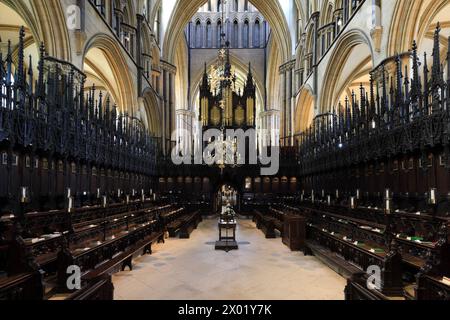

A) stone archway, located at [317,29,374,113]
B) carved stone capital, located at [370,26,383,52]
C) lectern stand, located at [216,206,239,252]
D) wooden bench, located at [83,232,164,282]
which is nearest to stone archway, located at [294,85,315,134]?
stone archway, located at [317,29,374,113]

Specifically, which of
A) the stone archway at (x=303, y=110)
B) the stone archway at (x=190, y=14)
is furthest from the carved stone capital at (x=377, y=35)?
the stone archway at (x=190, y=14)

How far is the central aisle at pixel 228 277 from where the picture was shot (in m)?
5.94

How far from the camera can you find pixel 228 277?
23.5 feet

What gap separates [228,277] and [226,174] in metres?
18.5

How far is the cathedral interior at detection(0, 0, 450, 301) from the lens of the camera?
5.77 metres

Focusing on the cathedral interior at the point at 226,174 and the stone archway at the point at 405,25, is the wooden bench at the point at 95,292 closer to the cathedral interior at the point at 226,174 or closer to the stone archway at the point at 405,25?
the cathedral interior at the point at 226,174

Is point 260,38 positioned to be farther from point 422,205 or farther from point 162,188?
point 422,205

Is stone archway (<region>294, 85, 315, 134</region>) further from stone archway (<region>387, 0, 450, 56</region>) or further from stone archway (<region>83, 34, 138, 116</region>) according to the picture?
stone archway (<region>387, 0, 450, 56</region>)

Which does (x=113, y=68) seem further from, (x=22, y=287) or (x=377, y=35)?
(x=22, y=287)

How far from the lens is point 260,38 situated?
39.5 metres

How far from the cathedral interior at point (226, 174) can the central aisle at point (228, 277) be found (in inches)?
2.1

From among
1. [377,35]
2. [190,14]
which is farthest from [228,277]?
[190,14]

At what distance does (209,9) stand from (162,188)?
78.3 feet
